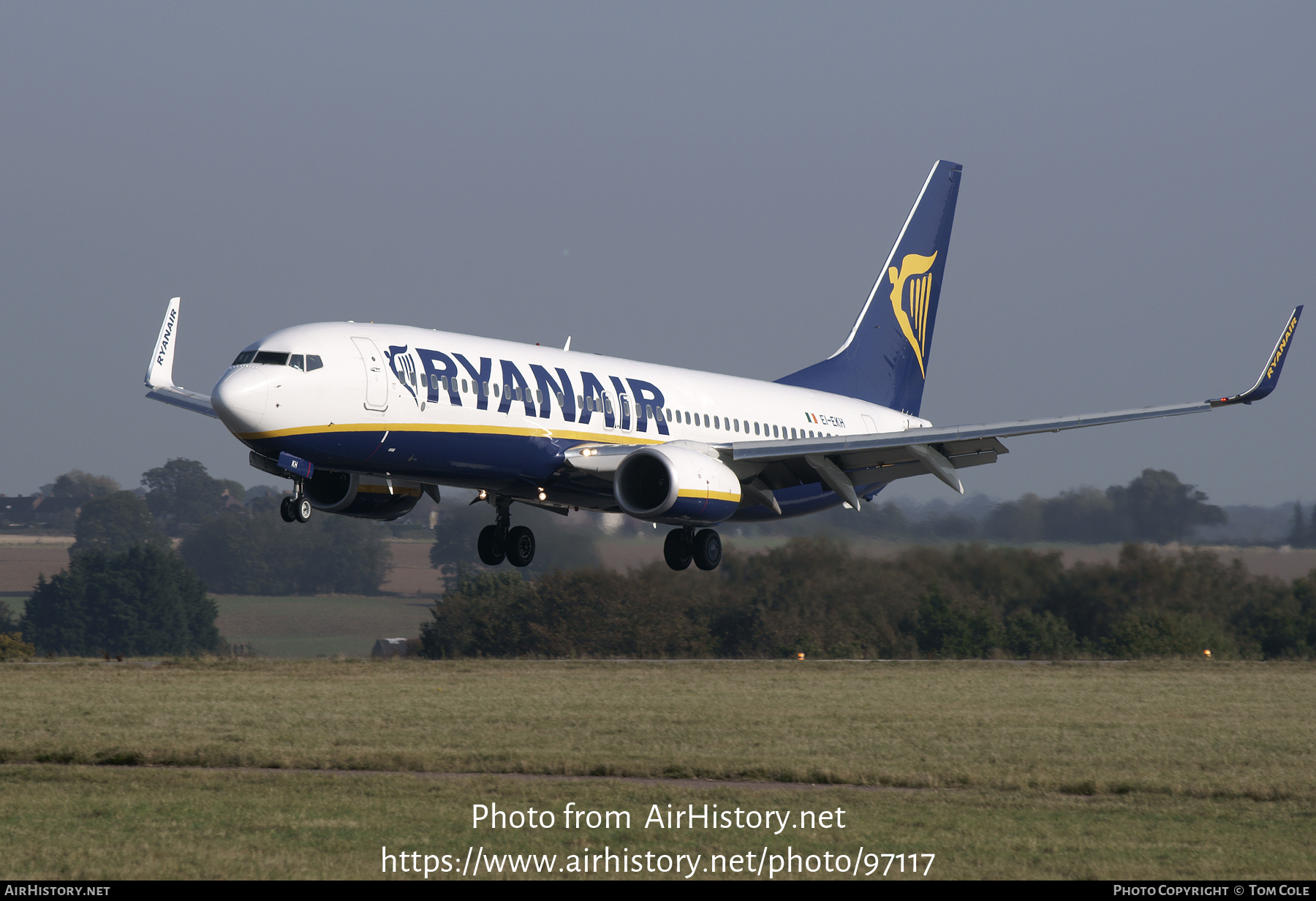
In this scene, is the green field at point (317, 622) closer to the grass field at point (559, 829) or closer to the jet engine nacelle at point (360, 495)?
the jet engine nacelle at point (360, 495)

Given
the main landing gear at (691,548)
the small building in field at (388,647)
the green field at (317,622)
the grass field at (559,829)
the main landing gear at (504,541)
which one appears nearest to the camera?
the grass field at (559,829)

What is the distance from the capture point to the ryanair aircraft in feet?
85.5

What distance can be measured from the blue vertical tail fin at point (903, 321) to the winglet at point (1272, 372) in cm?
1336

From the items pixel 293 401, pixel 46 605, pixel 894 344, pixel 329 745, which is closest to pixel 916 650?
pixel 894 344

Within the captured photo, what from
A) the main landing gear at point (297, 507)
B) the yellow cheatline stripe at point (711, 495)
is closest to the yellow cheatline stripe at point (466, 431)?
the main landing gear at point (297, 507)

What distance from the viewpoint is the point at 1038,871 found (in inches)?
704

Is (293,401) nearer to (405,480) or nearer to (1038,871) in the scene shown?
(405,480)

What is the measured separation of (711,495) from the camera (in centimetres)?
3022

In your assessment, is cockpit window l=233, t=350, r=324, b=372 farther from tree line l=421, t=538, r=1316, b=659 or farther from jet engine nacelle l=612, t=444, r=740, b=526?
tree line l=421, t=538, r=1316, b=659

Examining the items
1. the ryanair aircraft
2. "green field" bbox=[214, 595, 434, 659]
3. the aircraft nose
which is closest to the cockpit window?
the ryanair aircraft

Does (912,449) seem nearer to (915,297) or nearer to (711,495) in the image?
(711,495)

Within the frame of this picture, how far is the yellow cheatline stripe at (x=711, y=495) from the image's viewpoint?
29.6 metres

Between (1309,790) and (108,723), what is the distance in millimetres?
27643

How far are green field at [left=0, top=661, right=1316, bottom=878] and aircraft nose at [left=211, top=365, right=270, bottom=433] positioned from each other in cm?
603
